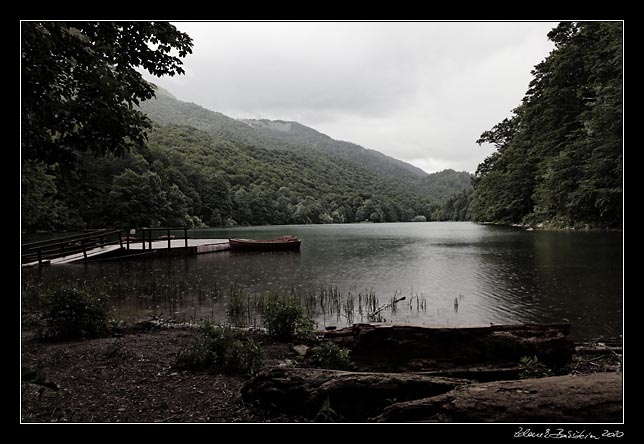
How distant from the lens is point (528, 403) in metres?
3.57

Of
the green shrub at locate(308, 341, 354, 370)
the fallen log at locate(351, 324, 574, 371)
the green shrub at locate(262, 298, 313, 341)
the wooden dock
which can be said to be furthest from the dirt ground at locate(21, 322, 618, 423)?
the wooden dock

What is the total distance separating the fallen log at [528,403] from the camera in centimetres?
344

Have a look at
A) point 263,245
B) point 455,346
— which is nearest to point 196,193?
point 263,245

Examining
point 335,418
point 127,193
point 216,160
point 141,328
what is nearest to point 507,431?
point 335,418

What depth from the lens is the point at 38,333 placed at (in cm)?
799

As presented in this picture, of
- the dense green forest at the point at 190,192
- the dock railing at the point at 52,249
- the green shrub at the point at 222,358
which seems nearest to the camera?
the green shrub at the point at 222,358

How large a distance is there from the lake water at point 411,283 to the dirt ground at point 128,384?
4504mm

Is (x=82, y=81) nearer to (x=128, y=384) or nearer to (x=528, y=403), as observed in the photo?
(x=128, y=384)

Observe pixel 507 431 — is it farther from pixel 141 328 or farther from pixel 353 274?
pixel 353 274

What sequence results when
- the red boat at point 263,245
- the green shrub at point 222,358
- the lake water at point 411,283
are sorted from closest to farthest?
the green shrub at point 222,358, the lake water at point 411,283, the red boat at point 263,245

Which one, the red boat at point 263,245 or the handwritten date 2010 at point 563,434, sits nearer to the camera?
the handwritten date 2010 at point 563,434

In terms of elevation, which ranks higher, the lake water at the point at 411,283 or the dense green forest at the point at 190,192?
the dense green forest at the point at 190,192

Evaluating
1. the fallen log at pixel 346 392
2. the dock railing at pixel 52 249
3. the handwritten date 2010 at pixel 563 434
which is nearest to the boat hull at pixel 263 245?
the dock railing at pixel 52 249

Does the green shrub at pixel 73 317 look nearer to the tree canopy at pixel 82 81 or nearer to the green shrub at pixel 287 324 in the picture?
the green shrub at pixel 287 324
